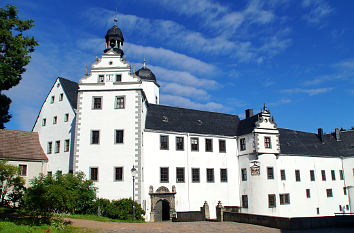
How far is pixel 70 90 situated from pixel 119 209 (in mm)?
15780

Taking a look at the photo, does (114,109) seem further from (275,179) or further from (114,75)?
(275,179)

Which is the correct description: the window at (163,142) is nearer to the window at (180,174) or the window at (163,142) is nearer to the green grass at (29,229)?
the window at (180,174)

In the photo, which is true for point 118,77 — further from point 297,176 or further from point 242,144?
point 297,176

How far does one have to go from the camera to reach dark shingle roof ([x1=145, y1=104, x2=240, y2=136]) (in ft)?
108

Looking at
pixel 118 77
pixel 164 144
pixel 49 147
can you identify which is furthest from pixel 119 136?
pixel 49 147

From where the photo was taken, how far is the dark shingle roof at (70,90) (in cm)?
3332

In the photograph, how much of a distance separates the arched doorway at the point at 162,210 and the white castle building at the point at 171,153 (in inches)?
3.6

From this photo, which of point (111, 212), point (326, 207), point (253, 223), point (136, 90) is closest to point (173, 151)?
point (136, 90)

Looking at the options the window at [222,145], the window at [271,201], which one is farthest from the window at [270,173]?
the window at [222,145]

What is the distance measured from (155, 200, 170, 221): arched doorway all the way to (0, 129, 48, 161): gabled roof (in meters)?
12.7

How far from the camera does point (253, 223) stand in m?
23.0

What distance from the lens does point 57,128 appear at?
1315 inches

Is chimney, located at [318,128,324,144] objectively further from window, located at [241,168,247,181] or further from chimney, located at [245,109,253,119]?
window, located at [241,168,247,181]

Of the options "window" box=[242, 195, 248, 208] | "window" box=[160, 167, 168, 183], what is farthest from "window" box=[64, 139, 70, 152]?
"window" box=[242, 195, 248, 208]
